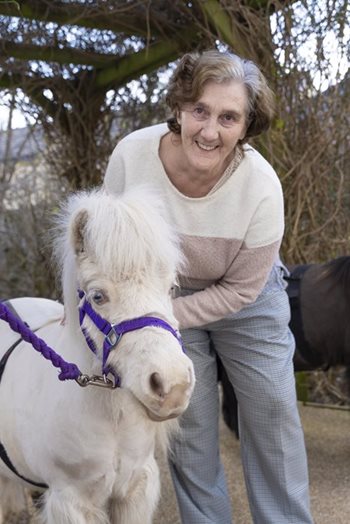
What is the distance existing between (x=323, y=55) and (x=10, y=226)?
10.1 feet

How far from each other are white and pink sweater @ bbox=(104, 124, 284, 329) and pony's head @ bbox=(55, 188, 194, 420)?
0.40 m

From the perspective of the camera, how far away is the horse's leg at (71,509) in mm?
2051

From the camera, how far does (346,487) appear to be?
12.2 feet

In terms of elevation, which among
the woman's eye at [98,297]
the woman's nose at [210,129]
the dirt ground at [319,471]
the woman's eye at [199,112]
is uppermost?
the woman's eye at [199,112]

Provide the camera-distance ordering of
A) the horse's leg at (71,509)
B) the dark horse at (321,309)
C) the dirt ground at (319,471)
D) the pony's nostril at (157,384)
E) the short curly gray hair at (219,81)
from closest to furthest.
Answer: the pony's nostril at (157,384) → the horse's leg at (71,509) → the short curly gray hair at (219,81) → the dirt ground at (319,471) → the dark horse at (321,309)

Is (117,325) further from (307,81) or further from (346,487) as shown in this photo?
(307,81)

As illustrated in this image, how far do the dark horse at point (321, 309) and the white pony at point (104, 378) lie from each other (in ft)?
4.87

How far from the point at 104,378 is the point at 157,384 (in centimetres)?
24

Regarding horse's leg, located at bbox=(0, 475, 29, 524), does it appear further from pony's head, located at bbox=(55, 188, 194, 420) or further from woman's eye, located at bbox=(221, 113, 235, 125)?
woman's eye, located at bbox=(221, 113, 235, 125)

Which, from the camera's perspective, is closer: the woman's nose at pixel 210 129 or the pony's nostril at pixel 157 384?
the pony's nostril at pixel 157 384

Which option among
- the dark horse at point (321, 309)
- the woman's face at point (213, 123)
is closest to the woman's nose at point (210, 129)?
the woman's face at point (213, 123)

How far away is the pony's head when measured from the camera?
1680mm

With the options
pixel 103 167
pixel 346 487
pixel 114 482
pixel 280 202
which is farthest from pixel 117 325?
pixel 103 167

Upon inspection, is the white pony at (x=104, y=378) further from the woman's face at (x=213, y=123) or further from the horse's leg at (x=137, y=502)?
the woman's face at (x=213, y=123)
